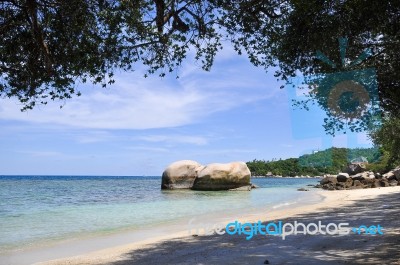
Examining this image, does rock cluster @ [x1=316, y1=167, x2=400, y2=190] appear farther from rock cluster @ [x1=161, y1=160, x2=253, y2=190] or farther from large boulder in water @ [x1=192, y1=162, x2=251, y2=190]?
large boulder in water @ [x1=192, y1=162, x2=251, y2=190]

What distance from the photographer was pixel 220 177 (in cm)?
3991

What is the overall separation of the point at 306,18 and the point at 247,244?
205 inches

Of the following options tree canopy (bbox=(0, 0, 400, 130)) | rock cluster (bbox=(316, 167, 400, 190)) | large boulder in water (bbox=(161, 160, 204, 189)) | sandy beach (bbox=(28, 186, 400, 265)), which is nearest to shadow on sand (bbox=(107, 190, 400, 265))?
sandy beach (bbox=(28, 186, 400, 265))

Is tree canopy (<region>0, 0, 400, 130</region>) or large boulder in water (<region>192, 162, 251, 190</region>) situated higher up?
tree canopy (<region>0, 0, 400, 130</region>)

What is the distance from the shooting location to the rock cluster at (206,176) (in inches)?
1582

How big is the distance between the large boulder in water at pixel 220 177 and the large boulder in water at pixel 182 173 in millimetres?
947

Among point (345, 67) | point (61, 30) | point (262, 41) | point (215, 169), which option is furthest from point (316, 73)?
point (215, 169)

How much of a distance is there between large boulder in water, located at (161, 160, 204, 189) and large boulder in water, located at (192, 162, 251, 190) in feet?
3.11

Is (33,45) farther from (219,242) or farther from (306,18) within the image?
(219,242)

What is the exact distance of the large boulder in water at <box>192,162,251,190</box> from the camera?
132 feet

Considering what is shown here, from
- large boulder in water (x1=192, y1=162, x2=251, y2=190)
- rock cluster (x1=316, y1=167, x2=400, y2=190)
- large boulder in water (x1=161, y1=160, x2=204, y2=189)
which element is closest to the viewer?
rock cluster (x1=316, y1=167, x2=400, y2=190)

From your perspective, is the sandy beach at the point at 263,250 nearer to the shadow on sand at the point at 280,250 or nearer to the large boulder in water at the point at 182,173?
the shadow on sand at the point at 280,250

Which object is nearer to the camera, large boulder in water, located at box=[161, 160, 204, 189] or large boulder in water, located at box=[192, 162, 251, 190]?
large boulder in water, located at box=[192, 162, 251, 190]

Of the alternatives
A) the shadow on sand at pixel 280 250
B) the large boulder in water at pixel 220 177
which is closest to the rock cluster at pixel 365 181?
the large boulder in water at pixel 220 177
